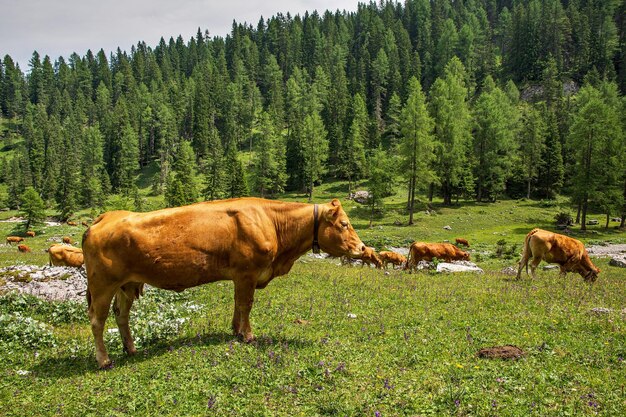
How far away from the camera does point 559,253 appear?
63.1ft

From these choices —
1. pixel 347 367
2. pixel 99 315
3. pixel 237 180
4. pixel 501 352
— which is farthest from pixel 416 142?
pixel 99 315

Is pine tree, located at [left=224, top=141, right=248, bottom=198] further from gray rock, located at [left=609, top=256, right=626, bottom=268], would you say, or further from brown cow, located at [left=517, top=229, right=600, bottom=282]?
brown cow, located at [left=517, top=229, right=600, bottom=282]

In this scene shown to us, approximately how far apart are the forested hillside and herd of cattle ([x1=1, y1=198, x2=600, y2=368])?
4859 centimetres

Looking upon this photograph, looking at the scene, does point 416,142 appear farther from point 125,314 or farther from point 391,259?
point 125,314

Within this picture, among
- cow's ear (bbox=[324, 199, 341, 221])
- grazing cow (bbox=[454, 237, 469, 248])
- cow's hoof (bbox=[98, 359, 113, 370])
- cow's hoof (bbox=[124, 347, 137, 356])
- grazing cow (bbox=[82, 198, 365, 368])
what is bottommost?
grazing cow (bbox=[454, 237, 469, 248])

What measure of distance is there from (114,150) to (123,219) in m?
126

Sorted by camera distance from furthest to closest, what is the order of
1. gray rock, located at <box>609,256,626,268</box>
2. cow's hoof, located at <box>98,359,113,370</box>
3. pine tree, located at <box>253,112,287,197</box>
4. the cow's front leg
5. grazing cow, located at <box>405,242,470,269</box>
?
1. pine tree, located at <box>253,112,287,197</box>
2. gray rock, located at <box>609,256,626,268</box>
3. grazing cow, located at <box>405,242,470,269</box>
4. the cow's front leg
5. cow's hoof, located at <box>98,359,113,370</box>

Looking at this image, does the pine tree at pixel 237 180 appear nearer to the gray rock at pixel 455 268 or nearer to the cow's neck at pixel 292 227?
the gray rock at pixel 455 268

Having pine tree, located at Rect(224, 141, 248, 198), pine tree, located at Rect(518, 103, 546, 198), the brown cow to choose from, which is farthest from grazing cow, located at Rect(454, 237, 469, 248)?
pine tree, located at Rect(224, 141, 248, 198)

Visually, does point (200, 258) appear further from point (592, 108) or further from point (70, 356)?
point (592, 108)

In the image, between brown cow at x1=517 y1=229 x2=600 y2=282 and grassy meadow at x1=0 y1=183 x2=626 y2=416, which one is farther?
brown cow at x1=517 y1=229 x2=600 y2=282

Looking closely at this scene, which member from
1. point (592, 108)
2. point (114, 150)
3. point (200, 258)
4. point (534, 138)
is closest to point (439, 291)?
point (200, 258)

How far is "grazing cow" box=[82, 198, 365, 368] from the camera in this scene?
24.6 feet

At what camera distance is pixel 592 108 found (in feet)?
166
